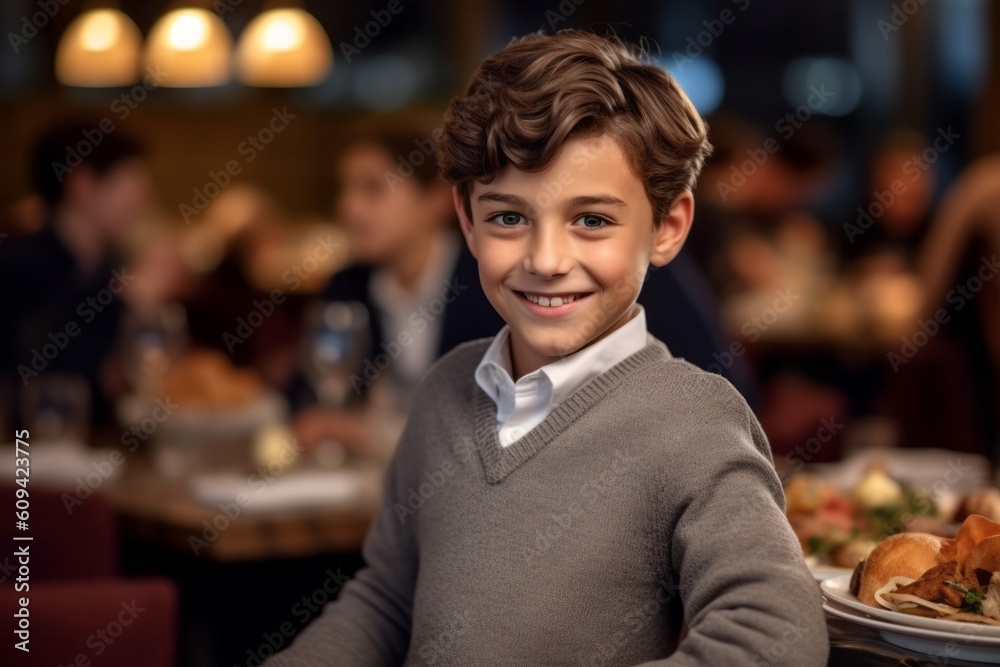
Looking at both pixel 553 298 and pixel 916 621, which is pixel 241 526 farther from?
pixel 916 621

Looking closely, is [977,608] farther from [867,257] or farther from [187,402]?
[867,257]

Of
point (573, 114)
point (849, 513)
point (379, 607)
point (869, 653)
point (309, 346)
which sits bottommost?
point (309, 346)

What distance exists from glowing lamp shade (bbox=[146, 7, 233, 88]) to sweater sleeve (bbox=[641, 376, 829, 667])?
12.0 feet

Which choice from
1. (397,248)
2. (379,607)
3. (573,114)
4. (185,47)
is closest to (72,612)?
(379,607)

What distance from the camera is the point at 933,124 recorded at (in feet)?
30.4

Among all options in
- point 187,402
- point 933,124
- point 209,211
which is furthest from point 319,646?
point 933,124

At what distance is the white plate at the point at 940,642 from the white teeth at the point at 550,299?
436mm

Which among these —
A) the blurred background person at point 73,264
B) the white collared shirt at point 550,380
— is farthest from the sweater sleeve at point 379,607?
the blurred background person at point 73,264

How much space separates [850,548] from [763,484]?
44cm

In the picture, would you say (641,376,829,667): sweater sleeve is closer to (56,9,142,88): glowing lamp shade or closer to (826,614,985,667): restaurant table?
(826,614,985,667): restaurant table

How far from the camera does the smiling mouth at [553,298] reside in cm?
128

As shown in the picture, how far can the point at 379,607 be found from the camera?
1.48m

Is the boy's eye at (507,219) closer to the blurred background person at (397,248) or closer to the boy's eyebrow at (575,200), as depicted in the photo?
the boy's eyebrow at (575,200)

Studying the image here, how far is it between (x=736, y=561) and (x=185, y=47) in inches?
151
